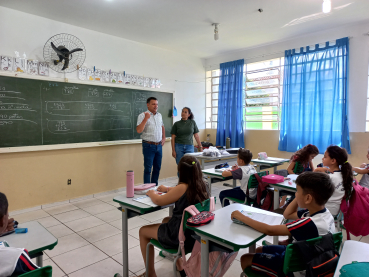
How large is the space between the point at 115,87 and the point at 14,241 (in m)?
3.56

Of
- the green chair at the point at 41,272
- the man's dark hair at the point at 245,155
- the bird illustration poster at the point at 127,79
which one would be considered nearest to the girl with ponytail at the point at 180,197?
the green chair at the point at 41,272

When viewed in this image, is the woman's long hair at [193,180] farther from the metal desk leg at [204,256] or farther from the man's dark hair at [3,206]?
the man's dark hair at [3,206]

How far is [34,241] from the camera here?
4.15 ft

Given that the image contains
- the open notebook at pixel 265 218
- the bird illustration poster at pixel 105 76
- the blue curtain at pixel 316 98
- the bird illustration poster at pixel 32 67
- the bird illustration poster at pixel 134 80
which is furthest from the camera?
the bird illustration poster at pixel 134 80

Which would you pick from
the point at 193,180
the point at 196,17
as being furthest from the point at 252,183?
the point at 196,17

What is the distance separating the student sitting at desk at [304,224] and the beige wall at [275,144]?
337 centimetres

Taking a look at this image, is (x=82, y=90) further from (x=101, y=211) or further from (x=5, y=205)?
(x=5, y=205)

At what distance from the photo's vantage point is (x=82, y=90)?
4086 mm

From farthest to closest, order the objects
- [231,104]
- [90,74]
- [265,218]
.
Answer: [231,104]
[90,74]
[265,218]

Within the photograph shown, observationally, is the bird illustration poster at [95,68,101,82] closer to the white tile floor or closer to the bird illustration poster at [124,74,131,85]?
the bird illustration poster at [124,74,131,85]

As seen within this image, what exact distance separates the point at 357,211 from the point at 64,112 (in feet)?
12.8

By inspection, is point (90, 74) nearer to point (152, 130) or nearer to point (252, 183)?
point (152, 130)

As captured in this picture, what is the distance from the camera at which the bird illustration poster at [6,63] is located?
3305mm

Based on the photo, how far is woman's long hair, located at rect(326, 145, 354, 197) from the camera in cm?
210
